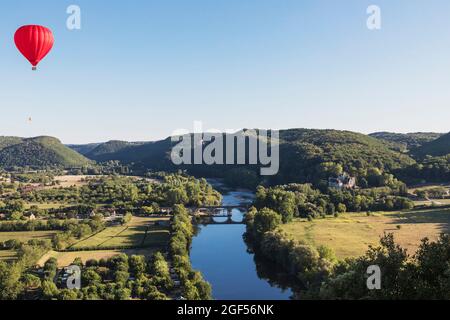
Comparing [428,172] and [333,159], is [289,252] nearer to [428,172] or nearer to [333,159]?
[428,172]

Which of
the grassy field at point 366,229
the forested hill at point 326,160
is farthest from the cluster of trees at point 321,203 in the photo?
the forested hill at point 326,160

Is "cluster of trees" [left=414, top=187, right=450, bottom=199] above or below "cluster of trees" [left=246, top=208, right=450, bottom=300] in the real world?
below

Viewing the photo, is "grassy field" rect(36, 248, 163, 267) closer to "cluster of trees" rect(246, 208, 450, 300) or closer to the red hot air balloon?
the red hot air balloon

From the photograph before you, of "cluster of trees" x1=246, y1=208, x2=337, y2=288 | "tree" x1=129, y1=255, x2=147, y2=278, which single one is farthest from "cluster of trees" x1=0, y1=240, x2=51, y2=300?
"cluster of trees" x1=246, y1=208, x2=337, y2=288

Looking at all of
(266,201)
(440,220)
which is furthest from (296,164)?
(440,220)

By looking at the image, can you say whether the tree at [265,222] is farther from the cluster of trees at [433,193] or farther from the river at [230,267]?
the cluster of trees at [433,193]

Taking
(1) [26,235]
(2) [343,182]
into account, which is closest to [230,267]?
(1) [26,235]

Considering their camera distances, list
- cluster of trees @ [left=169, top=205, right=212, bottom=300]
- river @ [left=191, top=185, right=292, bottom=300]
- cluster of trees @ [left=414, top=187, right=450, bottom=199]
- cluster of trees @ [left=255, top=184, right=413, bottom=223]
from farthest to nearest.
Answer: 1. cluster of trees @ [left=414, top=187, right=450, bottom=199]
2. cluster of trees @ [left=255, top=184, right=413, bottom=223]
3. river @ [left=191, top=185, right=292, bottom=300]
4. cluster of trees @ [left=169, top=205, right=212, bottom=300]
